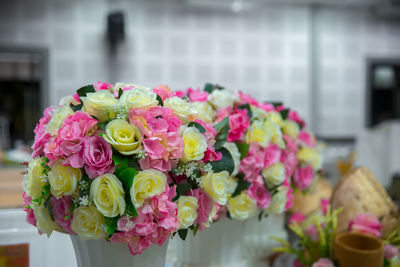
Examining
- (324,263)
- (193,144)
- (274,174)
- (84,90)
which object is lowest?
(324,263)

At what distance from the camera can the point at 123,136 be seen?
64 centimetres

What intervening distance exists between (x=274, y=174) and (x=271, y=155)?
50 millimetres

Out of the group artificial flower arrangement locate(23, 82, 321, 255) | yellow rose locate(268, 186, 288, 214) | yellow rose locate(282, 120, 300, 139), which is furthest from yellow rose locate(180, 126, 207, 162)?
yellow rose locate(282, 120, 300, 139)

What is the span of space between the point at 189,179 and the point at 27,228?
46 centimetres

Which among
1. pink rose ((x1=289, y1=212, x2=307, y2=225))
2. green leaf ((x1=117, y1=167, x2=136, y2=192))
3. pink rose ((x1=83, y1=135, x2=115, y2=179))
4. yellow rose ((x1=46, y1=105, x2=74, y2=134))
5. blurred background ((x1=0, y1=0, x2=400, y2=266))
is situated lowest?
pink rose ((x1=289, y1=212, x2=307, y2=225))

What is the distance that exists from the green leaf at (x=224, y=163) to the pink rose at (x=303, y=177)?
0.40m

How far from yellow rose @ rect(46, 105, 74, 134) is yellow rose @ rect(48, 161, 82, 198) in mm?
78

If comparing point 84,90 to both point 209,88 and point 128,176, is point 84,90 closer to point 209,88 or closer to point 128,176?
point 128,176

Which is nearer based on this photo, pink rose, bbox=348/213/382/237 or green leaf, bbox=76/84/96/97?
green leaf, bbox=76/84/96/97

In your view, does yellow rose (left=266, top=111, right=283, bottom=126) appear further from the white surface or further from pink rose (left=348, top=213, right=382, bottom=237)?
the white surface

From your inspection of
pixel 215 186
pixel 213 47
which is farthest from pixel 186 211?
pixel 213 47

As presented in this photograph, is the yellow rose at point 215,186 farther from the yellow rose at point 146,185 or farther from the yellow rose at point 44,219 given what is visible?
the yellow rose at point 44,219

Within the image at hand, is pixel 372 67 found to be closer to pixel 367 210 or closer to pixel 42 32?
pixel 42 32

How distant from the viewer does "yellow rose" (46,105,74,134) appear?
68 cm
